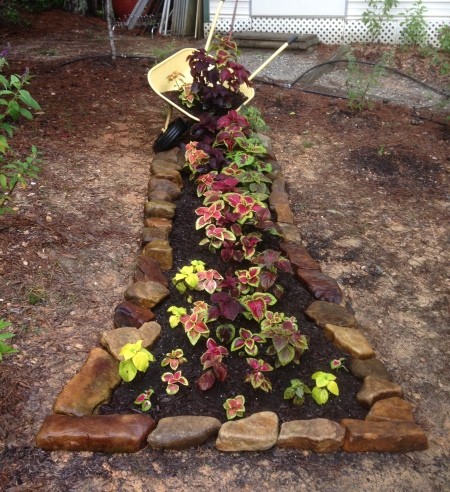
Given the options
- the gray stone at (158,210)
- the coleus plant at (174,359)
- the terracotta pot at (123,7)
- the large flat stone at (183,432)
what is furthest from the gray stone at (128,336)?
the terracotta pot at (123,7)

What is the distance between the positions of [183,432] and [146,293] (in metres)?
0.88

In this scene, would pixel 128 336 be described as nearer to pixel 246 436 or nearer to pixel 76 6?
pixel 246 436

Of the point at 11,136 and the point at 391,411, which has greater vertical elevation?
the point at 11,136

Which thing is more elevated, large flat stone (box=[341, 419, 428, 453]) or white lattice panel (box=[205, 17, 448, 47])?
large flat stone (box=[341, 419, 428, 453])

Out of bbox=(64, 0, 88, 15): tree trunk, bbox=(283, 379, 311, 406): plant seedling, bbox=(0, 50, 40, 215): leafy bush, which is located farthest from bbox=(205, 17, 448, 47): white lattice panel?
bbox=(283, 379, 311, 406): plant seedling

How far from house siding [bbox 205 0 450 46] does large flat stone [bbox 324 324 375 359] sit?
5633 millimetres

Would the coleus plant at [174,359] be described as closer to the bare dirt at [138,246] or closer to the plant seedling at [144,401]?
the plant seedling at [144,401]

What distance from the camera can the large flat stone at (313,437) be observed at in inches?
89.4

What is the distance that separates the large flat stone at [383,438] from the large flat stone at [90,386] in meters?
1.00

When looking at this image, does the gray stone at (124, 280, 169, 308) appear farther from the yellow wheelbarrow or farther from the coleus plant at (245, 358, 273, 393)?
the yellow wheelbarrow

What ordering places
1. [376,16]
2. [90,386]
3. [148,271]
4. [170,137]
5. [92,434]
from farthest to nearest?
[376,16] < [170,137] < [148,271] < [90,386] < [92,434]

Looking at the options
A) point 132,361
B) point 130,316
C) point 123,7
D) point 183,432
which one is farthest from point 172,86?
point 123,7

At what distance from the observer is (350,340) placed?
9.15 feet

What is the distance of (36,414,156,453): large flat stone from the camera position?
221 centimetres
